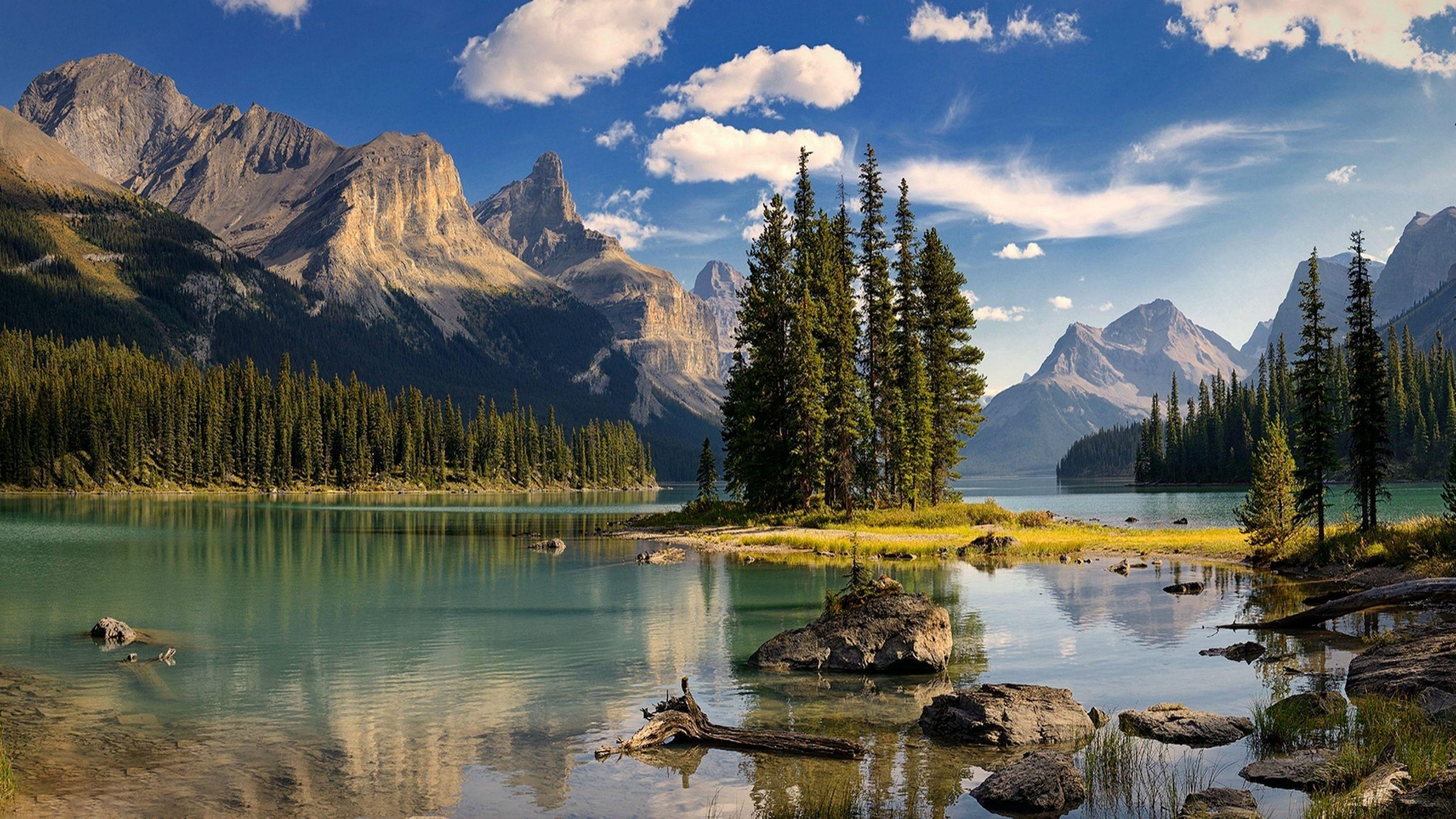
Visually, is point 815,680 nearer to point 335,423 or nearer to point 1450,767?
point 1450,767

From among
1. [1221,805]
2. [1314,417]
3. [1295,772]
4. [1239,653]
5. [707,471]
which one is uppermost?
[1314,417]

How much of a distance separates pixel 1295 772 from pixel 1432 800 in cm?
328

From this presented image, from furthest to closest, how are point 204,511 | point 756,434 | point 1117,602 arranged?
point 204,511 < point 756,434 < point 1117,602

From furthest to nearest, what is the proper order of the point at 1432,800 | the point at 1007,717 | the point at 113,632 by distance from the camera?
the point at 113,632 < the point at 1007,717 < the point at 1432,800

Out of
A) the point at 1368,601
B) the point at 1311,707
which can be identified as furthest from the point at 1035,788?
the point at 1368,601

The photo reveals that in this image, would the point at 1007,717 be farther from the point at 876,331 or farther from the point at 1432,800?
the point at 876,331

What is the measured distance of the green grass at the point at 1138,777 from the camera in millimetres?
12875

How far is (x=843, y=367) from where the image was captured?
66625 mm

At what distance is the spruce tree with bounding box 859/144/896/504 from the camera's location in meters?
70.3

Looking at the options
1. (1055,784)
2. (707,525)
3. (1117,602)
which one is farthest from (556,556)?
(1055,784)

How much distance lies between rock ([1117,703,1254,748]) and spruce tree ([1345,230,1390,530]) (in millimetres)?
32226

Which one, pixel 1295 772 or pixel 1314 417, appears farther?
pixel 1314 417

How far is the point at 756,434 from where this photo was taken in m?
70.6

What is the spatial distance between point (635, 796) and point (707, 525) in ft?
197
